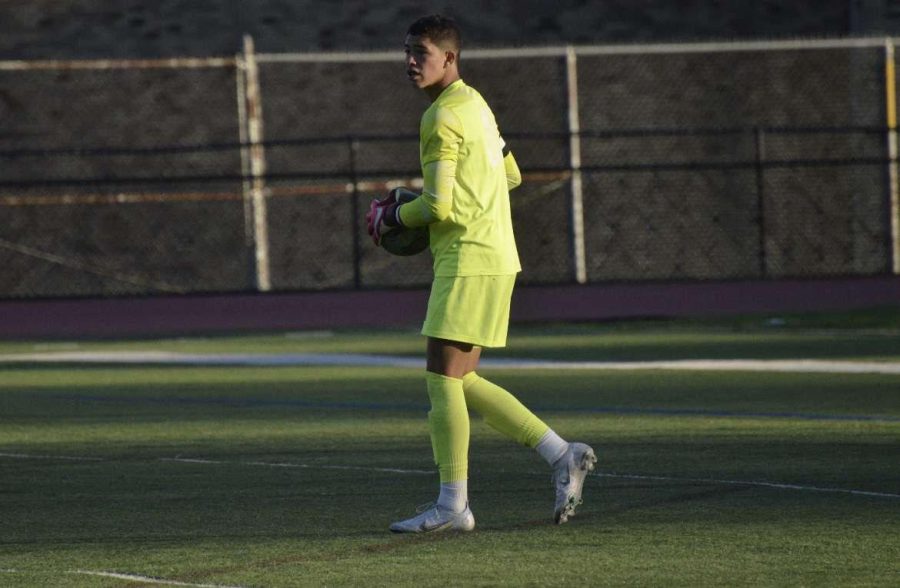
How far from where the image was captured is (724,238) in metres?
25.6

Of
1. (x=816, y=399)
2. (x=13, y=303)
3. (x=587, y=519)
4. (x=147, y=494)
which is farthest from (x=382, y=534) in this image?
(x=13, y=303)

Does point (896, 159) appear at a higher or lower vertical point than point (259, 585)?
higher

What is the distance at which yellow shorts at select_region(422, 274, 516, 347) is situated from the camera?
719cm

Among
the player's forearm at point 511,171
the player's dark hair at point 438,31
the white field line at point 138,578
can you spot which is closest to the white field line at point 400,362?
the player's forearm at point 511,171

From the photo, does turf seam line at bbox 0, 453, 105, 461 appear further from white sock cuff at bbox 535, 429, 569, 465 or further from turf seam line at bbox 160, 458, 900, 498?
white sock cuff at bbox 535, 429, 569, 465

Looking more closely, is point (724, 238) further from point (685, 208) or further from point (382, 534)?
point (382, 534)

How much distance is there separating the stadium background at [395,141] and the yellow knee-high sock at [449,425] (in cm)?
1621

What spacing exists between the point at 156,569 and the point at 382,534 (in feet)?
3.29

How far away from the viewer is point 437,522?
23.6 feet

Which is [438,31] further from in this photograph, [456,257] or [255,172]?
[255,172]

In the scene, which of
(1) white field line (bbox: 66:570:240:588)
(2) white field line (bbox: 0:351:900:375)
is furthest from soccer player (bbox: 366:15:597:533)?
(2) white field line (bbox: 0:351:900:375)

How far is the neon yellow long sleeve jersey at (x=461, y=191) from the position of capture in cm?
716

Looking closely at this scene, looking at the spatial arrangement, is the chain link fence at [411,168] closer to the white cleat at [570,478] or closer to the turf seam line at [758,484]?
the turf seam line at [758,484]

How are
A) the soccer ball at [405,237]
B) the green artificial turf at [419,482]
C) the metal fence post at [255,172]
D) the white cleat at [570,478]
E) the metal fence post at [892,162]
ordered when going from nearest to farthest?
1. the green artificial turf at [419,482]
2. the white cleat at [570,478]
3. the soccer ball at [405,237]
4. the metal fence post at [255,172]
5. the metal fence post at [892,162]
